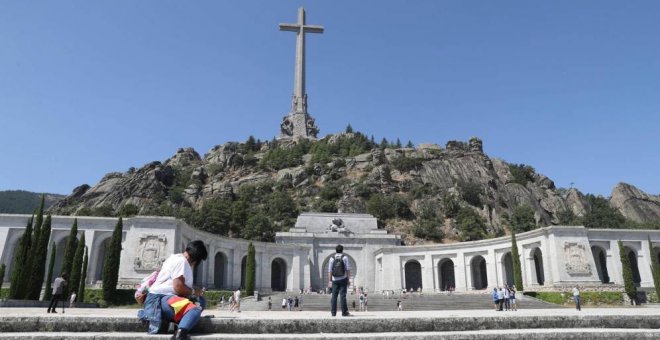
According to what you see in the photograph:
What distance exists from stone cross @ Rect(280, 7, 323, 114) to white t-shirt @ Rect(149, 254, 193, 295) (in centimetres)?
9523

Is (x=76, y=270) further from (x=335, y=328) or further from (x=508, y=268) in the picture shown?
(x=508, y=268)

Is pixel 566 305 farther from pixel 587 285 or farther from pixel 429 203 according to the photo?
pixel 429 203

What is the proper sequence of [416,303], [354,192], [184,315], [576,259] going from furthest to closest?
[354,192], [576,259], [416,303], [184,315]

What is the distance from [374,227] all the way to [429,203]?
851 inches

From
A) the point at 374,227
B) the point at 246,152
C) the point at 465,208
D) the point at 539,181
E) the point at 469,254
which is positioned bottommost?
the point at 469,254

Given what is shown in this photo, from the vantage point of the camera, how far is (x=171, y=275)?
6145mm

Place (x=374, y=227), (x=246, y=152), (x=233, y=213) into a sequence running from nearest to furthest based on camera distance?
(x=374, y=227), (x=233, y=213), (x=246, y=152)

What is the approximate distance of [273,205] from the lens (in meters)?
70.2

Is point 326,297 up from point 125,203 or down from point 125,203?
down

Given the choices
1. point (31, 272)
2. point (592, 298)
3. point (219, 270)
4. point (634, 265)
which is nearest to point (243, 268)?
point (219, 270)

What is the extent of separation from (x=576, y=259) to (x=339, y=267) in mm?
34000

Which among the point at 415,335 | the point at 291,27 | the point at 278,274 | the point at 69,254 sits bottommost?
the point at 415,335

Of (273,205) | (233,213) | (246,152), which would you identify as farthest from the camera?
(246,152)

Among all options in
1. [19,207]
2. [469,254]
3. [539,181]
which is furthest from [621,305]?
[19,207]
